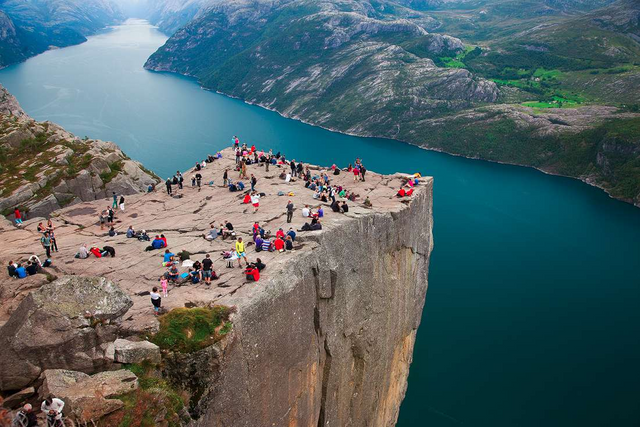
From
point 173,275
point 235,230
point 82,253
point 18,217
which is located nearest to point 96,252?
point 82,253

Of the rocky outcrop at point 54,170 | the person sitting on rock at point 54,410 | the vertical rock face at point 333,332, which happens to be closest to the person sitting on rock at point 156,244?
the vertical rock face at point 333,332

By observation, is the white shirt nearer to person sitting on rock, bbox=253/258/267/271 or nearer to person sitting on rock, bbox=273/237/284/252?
person sitting on rock, bbox=253/258/267/271

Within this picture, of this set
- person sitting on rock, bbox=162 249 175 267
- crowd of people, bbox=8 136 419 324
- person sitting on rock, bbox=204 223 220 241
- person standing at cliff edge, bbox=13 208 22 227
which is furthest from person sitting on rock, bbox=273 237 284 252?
person standing at cliff edge, bbox=13 208 22 227

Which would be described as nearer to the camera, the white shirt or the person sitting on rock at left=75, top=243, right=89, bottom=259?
the white shirt

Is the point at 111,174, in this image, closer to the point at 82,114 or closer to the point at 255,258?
the point at 255,258

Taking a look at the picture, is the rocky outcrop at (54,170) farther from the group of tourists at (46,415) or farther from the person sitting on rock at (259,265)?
the group of tourists at (46,415)

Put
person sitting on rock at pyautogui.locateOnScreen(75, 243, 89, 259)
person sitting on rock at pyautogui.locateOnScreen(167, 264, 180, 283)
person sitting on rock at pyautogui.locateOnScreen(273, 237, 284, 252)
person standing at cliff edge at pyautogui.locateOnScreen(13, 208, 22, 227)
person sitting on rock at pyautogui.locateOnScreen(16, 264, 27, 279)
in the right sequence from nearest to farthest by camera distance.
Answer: person sitting on rock at pyautogui.locateOnScreen(16, 264, 27, 279)
person sitting on rock at pyautogui.locateOnScreen(167, 264, 180, 283)
person sitting on rock at pyautogui.locateOnScreen(273, 237, 284, 252)
person sitting on rock at pyautogui.locateOnScreen(75, 243, 89, 259)
person standing at cliff edge at pyautogui.locateOnScreen(13, 208, 22, 227)
